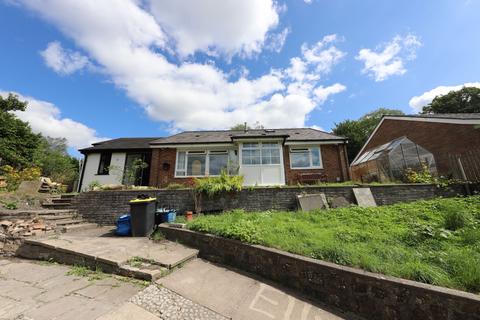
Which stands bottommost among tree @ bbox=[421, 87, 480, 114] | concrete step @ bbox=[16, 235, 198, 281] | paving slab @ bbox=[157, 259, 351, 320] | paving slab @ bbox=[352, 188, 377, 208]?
paving slab @ bbox=[157, 259, 351, 320]

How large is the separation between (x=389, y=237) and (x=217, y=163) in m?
10.4

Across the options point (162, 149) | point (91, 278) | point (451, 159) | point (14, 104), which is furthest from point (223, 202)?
point (14, 104)

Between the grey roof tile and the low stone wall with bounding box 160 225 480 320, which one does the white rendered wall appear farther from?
the low stone wall with bounding box 160 225 480 320

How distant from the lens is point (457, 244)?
3639 mm

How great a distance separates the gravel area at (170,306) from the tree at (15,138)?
21011 millimetres

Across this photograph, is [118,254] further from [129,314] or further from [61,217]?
[61,217]

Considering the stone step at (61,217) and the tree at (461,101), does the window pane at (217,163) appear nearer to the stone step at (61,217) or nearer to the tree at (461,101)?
the stone step at (61,217)

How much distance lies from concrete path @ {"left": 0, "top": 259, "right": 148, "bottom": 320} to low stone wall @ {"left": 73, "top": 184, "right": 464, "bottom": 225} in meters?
4.19

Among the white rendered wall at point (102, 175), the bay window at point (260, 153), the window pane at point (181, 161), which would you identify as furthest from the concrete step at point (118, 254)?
the white rendered wall at point (102, 175)

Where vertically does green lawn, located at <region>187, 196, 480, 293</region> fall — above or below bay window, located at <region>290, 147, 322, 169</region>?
below

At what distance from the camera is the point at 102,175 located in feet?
45.1

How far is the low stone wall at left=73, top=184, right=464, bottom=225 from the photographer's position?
779 centimetres

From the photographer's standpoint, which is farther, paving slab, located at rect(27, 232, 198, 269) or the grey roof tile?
the grey roof tile

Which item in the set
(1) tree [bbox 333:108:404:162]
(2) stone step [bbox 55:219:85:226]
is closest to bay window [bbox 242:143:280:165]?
(2) stone step [bbox 55:219:85:226]
